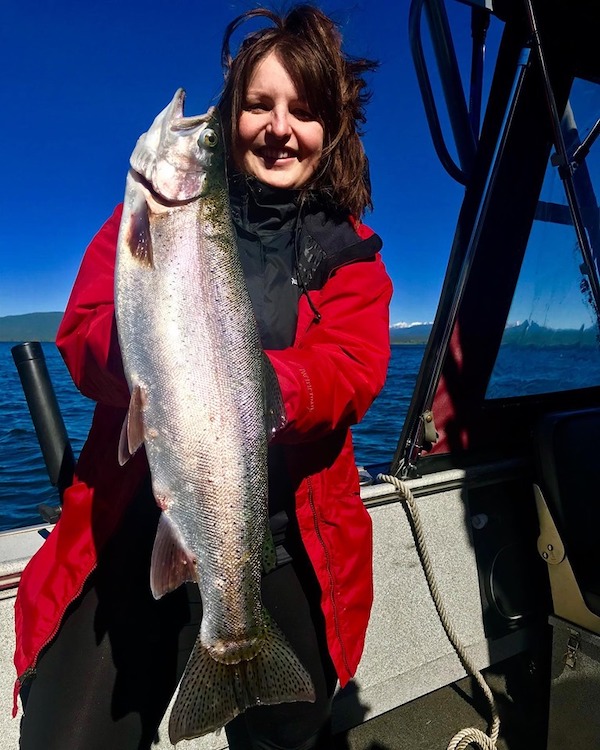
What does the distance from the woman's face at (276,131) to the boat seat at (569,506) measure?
2.05 m

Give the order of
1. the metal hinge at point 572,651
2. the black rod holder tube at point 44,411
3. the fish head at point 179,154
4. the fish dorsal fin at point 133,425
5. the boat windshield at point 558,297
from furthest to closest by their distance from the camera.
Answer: the boat windshield at point 558,297, the metal hinge at point 572,651, the black rod holder tube at point 44,411, the fish head at point 179,154, the fish dorsal fin at point 133,425

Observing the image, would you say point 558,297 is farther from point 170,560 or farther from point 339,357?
point 170,560

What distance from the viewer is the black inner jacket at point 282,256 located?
1.98m

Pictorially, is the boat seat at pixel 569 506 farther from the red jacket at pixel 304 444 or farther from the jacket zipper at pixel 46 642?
the jacket zipper at pixel 46 642

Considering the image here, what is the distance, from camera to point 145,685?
188 centimetres

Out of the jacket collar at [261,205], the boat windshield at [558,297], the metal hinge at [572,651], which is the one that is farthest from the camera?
the boat windshield at [558,297]

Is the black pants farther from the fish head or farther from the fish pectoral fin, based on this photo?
the fish head

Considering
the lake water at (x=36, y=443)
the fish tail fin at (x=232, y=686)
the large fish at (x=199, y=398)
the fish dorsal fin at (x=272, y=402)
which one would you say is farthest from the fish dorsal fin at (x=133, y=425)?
the lake water at (x=36, y=443)

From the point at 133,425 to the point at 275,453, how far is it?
0.59 meters

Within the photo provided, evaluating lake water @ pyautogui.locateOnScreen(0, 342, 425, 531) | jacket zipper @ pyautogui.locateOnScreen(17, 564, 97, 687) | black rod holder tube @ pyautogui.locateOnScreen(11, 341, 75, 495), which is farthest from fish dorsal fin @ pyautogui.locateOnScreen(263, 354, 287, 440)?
lake water @ pyautogui.locateOnScreen(0, 342, 425, 531)

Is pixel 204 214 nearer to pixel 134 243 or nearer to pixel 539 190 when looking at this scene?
pixel 134 243

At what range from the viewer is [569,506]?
10.3 ft

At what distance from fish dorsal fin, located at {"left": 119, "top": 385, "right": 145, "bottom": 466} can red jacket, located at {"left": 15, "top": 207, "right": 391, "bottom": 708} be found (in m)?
0.13

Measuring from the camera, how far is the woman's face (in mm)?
1971
